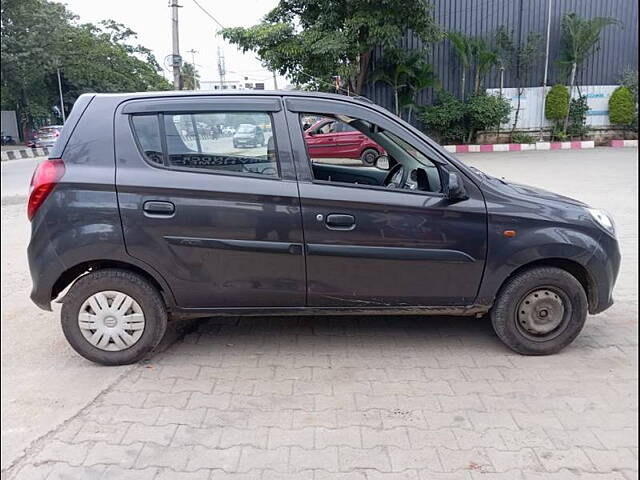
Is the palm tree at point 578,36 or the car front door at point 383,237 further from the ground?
the palm tree at point 578,36

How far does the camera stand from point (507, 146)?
739 inches

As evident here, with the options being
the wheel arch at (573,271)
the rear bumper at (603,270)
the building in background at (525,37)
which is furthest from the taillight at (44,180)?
the building in background at (525,37)

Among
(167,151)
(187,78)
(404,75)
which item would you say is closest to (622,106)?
(404,75)

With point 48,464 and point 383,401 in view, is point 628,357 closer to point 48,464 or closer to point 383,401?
point 383,401

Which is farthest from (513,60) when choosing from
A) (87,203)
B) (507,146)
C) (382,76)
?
(87,203)

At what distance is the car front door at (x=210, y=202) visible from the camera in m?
3.29

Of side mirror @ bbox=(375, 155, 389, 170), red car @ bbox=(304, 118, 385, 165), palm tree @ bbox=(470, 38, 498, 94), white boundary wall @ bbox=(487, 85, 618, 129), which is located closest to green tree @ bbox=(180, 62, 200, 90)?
palm tree @ bbox=(470, 38, 498, 94)

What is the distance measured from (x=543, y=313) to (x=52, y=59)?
579cm

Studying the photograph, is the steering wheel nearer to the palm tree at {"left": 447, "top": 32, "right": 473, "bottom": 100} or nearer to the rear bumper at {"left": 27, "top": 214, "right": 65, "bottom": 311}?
the rear bumper at {"left": 27, "top": 214, "right": 65, "bottom": 311}

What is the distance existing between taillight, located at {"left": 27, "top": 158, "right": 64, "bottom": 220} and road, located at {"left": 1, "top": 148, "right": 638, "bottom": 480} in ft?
3.73

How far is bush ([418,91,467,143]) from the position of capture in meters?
18.5

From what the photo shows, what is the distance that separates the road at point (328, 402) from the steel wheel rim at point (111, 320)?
0.73ft

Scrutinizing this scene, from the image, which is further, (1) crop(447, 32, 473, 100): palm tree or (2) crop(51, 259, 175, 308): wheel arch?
(1) crop(447, 32, 473, 100): palm tree

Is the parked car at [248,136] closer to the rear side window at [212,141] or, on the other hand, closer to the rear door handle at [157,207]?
the rear side window at [212,141]
